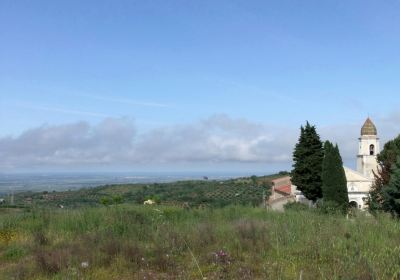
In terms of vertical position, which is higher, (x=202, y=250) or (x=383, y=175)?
(x=383, y=175)

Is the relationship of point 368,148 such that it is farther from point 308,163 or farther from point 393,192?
point 393,192

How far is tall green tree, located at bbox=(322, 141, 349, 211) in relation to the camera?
37656 mm

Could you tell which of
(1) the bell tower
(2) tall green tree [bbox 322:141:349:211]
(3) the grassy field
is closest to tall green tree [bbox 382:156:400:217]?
(2) tall green tree [bbox 322:141:349:211]

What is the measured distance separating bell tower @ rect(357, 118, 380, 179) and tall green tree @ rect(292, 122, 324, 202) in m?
16.1

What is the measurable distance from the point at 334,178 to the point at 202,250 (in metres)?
32.4

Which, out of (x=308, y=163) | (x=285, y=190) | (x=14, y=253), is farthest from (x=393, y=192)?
(x=285, y=190)

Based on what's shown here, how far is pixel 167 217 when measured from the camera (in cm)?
1184

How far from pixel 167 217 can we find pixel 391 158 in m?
28.7

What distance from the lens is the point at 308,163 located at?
44125 millimetres

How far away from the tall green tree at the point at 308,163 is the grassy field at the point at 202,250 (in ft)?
113

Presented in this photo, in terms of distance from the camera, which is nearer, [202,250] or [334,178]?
[202,250]

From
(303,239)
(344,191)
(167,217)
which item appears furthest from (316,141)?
(303,239)

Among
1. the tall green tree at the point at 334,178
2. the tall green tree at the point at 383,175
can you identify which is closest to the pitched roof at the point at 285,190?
the tall green tree at the point at 383,175

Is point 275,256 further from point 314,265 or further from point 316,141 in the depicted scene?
point 316,141
